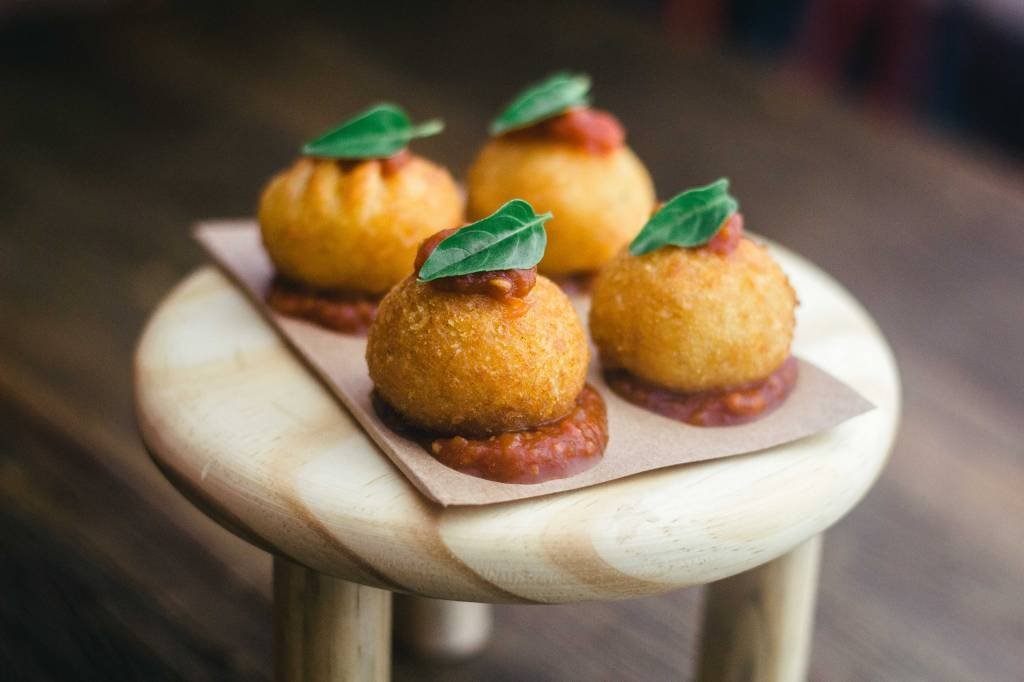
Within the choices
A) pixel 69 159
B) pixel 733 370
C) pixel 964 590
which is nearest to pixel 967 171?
pixel 964 590

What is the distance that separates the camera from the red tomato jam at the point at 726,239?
5.25 feet

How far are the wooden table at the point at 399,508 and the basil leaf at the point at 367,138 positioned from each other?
30cm

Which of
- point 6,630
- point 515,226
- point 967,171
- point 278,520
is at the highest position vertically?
point 515,226

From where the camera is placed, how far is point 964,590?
2721 mm

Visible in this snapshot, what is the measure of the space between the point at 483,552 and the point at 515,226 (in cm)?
40

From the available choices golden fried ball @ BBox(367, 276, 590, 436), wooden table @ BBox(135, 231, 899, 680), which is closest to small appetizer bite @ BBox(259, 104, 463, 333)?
wooden table @ BBox(135, 231, 899, 680)

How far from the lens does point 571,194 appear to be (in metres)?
1.85

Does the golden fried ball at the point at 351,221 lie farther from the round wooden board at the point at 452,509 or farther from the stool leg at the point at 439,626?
the stool leg at the point at 439,626

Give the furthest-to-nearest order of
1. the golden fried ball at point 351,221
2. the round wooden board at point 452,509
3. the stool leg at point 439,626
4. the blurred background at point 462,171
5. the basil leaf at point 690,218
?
the blurred background at point 462,171 < the stool leg at point 439,626 < the golden fried ball at point 351,221 < the basil leaf at point 690,218 < the round wooden board at point 452,509

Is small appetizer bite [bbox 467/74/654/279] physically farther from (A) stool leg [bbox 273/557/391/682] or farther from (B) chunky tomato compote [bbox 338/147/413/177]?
(A) stool leg [bbox 273/557/391/682]

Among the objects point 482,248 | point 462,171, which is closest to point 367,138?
point 482,248

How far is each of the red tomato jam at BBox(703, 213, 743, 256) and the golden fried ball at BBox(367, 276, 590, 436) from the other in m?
0.25

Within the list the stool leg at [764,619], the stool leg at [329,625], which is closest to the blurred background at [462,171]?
the stool leg at [764,619]

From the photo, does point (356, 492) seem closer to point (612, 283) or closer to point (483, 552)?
point (483, 552)
